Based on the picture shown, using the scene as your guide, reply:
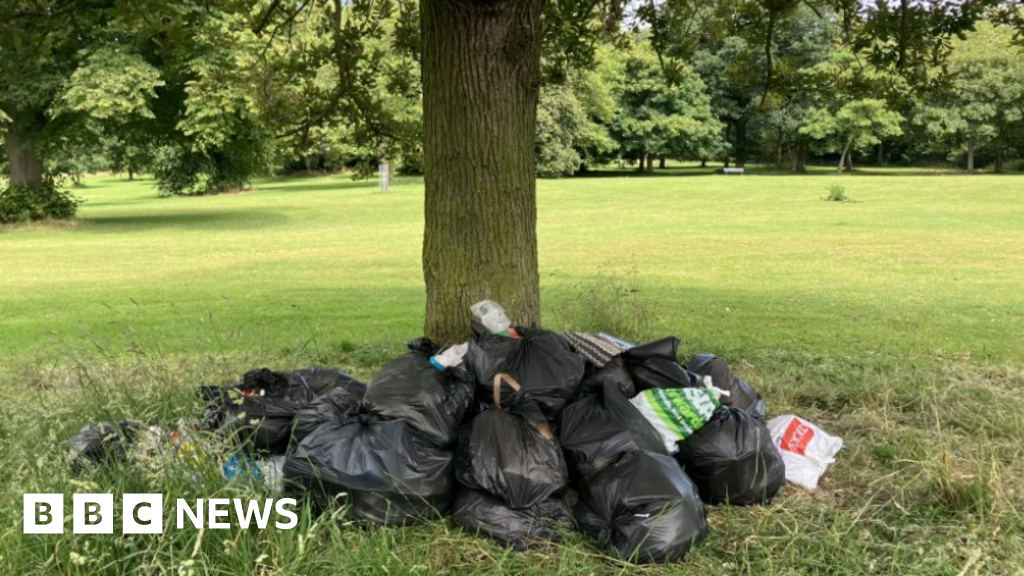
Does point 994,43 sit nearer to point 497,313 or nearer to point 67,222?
point 67,222

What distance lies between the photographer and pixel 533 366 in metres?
3.65

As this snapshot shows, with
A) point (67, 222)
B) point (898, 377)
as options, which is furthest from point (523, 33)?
point (67, 222)

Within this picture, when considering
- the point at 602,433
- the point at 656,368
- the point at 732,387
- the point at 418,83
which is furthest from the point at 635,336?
the point at 418,83

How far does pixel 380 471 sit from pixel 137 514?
89 cm

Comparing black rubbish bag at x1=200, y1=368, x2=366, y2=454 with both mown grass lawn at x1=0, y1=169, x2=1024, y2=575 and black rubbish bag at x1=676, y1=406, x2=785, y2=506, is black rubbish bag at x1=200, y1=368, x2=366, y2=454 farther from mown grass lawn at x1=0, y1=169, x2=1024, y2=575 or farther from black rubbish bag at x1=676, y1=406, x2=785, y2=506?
black rubbish bag at x1=676, y1=406, x2=785, y2=506

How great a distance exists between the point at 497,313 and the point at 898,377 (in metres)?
2.93

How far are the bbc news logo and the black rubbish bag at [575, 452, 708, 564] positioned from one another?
116cm

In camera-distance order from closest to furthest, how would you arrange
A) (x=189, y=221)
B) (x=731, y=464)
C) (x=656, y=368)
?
(x=731, y=464)
(x=656, y=368)
(x=189, y=221)

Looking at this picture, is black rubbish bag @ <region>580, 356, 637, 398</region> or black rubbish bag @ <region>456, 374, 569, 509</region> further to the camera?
black rubbish bag @ <region>580, 356, 637, 398</region>

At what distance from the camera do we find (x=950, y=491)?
318cm

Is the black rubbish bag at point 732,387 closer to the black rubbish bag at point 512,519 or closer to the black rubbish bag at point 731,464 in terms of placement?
the black rubbish bag at point 731,464

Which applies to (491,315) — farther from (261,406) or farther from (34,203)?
(34,203)

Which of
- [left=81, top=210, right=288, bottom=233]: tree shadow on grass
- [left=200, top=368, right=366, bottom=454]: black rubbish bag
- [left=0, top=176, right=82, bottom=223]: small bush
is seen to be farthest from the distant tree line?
[left=200, top=368, right=366, bottom=454]: black rubbish bag

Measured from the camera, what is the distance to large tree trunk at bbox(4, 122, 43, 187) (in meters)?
23.0
